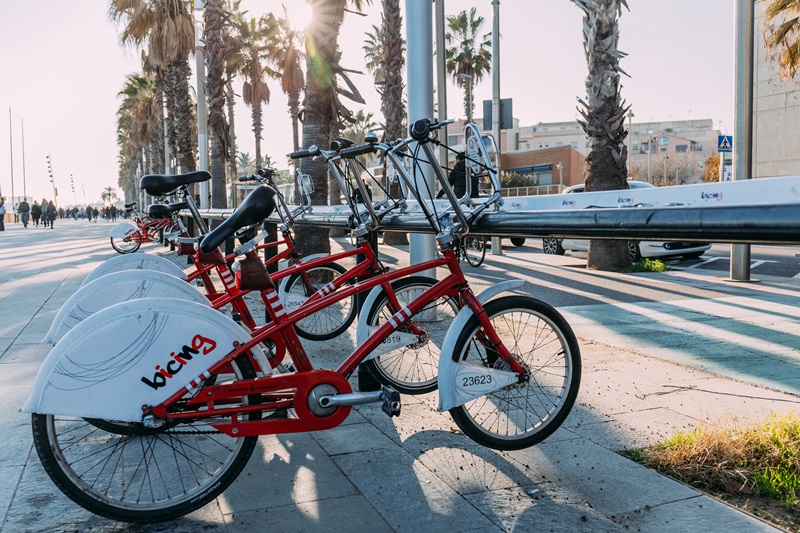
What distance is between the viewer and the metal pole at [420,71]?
270 inches

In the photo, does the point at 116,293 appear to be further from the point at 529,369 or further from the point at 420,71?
the point at 420,71

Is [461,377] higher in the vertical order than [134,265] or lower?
lower

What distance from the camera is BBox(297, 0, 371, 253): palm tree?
437 inches

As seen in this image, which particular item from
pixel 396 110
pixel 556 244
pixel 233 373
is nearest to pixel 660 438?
pixel 233 373

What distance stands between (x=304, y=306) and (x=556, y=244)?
1415 centimetres

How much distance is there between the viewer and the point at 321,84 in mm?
11320

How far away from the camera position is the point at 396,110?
69.8 feet

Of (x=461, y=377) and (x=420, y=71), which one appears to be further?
(x=420, y=71)

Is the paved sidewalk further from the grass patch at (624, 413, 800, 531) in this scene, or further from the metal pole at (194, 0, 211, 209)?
the metal pole at (194, 0, 211, 209)

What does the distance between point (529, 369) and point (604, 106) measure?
10.6 metres

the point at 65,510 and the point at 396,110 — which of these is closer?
the point at 65,510

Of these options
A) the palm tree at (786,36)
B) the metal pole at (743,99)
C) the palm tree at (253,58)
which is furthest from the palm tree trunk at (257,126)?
the metal pole at (743,99)

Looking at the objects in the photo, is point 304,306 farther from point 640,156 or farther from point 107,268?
point 640,156

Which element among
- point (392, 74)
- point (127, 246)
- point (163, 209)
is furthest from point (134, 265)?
point (392, 74)
